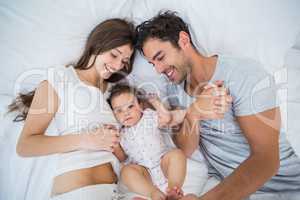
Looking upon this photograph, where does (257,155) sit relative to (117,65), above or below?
below

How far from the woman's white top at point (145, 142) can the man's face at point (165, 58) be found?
119 mm

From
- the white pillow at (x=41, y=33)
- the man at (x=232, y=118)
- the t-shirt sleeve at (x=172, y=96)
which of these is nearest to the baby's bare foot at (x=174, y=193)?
the man at (x=232, y=118)

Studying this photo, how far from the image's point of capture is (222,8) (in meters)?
1.02

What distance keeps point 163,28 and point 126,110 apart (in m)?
0.25

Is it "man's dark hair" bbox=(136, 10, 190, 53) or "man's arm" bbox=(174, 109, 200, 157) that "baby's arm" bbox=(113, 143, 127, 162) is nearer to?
"man's arm" bbox=(174, 109, 200, 157)

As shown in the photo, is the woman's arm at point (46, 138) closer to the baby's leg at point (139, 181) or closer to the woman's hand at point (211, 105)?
the baby's leg at point (139, 181)

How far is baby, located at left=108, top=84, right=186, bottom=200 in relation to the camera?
925mm

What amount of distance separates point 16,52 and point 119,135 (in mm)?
367

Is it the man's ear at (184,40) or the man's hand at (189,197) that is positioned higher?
the man's ear at (184,40)

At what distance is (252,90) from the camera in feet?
3.23

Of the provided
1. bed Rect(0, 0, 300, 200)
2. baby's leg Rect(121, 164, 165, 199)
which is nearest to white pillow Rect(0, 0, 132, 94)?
bed Rect(0, 0, 300, 200)

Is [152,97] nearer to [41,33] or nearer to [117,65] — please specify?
[117,65]

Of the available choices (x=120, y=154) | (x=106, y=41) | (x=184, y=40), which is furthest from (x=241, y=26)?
(x=120, y=154)

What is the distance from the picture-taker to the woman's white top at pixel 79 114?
37.0 inches
